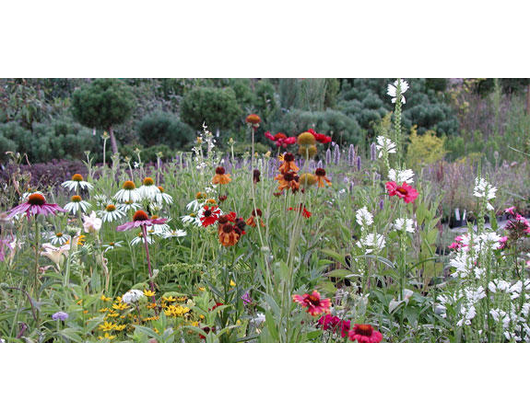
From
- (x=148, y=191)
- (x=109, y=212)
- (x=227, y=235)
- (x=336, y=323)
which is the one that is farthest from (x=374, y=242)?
(x=109, y=212)

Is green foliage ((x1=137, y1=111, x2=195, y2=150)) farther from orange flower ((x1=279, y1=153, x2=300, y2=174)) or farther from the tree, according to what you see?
orange flower ((x1=279, y1=153, x2=300, y2=174))

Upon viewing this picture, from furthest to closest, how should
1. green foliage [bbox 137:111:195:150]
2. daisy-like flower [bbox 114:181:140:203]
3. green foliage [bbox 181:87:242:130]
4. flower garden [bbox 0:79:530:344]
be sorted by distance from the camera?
green foliage [bbox 137:111:195:150] → green foliage [bbox 181:87:242:130] → daisy-like flower [bbox 114:181:140:203] → flower garden [bbox 0:79:530:344]

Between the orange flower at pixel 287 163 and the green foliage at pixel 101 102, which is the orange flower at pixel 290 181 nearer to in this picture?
the orange flower at pixel 287 163

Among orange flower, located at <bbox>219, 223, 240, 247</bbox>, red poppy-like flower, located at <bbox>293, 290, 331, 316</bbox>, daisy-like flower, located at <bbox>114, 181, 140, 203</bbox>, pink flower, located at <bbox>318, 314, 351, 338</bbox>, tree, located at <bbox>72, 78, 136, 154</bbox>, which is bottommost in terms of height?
pink flower, located at <bbox>318, 314, 351, 338</bbox>

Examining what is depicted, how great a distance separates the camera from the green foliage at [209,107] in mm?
7465

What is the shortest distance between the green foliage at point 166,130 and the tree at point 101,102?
1.07 meters

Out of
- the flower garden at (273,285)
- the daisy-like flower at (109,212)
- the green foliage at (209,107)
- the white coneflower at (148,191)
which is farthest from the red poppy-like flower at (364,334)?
the green foliage at (209,107)

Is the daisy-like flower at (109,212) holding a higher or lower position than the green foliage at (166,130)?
lower

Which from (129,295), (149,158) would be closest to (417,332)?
(129,295)

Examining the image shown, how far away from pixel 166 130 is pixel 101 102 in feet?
5.44

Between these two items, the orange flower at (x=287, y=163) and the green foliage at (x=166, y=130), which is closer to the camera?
the orange flower at (x=287, y=163)

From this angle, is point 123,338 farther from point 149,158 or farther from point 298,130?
point 298,130

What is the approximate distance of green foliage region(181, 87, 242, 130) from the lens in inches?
294

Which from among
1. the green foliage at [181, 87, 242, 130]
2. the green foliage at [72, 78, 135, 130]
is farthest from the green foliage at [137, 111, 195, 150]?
the green foliage at [72, 78, 135, 130]
